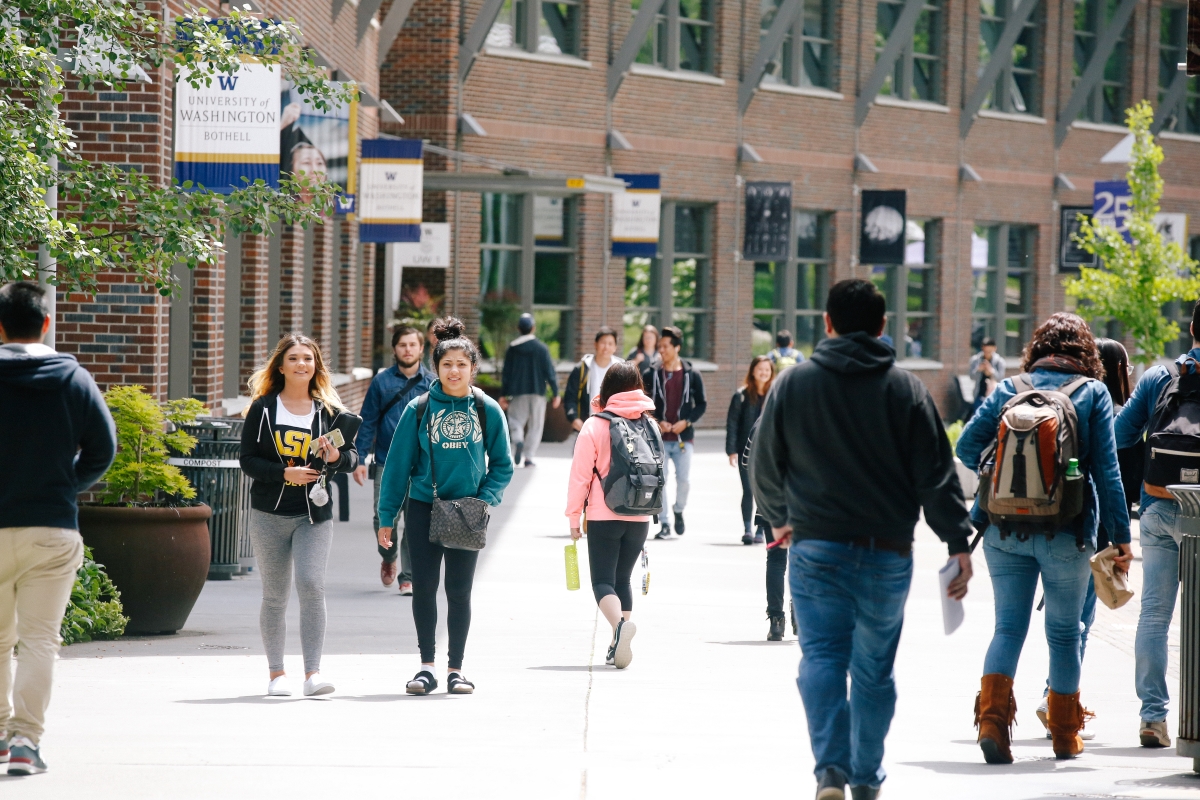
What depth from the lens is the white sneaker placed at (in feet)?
25.2

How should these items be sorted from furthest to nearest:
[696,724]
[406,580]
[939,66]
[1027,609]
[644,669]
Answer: [939,66], [406,580], [644,669], [696,724], [1027,609]

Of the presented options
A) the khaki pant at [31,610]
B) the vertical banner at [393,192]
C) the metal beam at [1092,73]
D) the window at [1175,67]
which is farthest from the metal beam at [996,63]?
the khaki pant at [31,610]

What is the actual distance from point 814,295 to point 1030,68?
→ 7.93 metres

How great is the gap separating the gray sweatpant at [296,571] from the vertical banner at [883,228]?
24.8m

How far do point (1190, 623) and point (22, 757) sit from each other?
4.25 m

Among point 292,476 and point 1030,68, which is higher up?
point 1030,68

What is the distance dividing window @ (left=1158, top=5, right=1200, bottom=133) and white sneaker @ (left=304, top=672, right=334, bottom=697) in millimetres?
34548

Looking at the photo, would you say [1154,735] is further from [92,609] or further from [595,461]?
[92,609]

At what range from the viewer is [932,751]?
6.88m

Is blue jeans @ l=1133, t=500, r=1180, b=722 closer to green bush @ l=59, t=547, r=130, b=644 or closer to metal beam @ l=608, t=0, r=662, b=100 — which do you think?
green bush @ l=59, t=547, r=130, b=644

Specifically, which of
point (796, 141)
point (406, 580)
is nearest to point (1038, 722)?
point (406, 580)

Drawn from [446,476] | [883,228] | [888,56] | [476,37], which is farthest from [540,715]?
[888,56]

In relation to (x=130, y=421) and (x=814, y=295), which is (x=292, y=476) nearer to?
(x=130, y=421)

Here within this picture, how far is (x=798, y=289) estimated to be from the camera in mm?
31922
